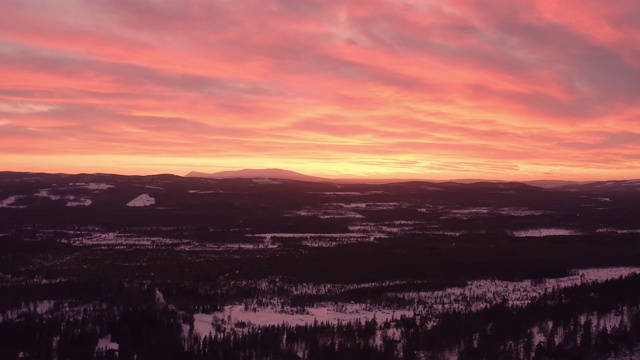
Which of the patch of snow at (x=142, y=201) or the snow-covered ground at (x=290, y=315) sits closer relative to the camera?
the snow-covered ground at (x=290, y=315)

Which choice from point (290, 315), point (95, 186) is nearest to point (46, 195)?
point (95, 186)

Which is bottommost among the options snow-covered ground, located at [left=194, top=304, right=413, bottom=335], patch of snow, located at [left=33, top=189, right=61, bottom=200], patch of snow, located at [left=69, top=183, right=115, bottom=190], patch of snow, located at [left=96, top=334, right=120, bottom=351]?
snow-covered ground, located at [left=194, top=304, right=413, bottom=335]

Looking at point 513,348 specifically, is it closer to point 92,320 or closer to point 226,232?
point 92,320

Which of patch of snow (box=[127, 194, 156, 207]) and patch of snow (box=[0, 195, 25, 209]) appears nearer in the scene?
patch of snow (box=[0, 195, 25, 209])

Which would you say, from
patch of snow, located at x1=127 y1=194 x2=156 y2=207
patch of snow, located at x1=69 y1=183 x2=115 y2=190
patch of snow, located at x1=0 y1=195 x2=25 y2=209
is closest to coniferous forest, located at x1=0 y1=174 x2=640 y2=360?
patch of snow, located at x1=0 y1=195 x2=25 y2=209

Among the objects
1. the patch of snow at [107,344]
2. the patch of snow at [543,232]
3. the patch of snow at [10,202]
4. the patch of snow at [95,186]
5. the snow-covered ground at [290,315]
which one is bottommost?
the snow-covered ground at [290,315]

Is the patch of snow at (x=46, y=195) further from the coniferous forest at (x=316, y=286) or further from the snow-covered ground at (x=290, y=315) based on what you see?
the snow-covered ground at (x=290, y=315)

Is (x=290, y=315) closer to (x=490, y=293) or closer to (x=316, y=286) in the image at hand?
(x=316, y=286)

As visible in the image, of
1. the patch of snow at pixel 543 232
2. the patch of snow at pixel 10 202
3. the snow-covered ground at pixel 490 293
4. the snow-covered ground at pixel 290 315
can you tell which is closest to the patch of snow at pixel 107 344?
the snow-covered ground at pixel 290 315

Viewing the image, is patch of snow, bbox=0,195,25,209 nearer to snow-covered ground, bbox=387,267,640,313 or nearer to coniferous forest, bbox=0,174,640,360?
coniferous forest, bbox=0,174,640,360
